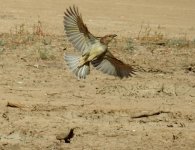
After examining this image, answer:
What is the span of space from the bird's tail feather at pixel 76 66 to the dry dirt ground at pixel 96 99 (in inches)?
67.3

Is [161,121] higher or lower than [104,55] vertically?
lower

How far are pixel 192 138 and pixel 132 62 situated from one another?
2.42 meters

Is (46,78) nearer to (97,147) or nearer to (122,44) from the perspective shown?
(97,147)

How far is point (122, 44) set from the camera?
1021 cm

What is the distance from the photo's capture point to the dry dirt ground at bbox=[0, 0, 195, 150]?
6.64m

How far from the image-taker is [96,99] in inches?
291

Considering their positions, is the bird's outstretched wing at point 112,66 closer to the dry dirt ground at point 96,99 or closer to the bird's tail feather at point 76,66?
the bird's tail feather at point 76,66

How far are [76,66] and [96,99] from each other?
2507mm

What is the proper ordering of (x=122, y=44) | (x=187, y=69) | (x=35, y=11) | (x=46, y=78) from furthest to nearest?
(x=35, y=11)
(x=122, y=44)
(x=187, y=69)
(x=46, y=78)

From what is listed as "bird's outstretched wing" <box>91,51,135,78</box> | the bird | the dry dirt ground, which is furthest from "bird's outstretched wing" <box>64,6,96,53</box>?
the dry dirt ground

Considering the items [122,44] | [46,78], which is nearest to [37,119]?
[46,78]

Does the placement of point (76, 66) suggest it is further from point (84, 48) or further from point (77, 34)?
point (77, 34)

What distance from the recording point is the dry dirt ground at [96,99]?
21.8 ft

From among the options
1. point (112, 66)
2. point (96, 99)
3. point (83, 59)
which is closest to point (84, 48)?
point (83, 59)
